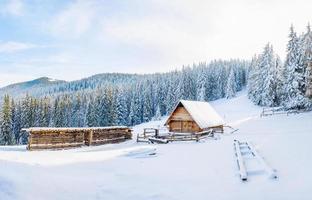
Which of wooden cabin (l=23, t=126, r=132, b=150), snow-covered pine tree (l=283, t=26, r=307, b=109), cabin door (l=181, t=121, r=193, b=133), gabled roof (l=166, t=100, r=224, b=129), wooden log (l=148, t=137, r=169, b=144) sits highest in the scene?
snow-covered pine tree (l=283, t=26, r=307, b=109)

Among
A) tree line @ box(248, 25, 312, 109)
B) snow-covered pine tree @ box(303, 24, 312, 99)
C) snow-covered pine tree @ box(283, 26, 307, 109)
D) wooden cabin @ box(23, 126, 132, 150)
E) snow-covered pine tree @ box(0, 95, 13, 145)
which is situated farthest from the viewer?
snow-covered pine tree @ box(0, 95, 13, 145)

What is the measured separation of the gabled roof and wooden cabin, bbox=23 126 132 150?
9.08 m

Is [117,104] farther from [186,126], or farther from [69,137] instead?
[69,137]

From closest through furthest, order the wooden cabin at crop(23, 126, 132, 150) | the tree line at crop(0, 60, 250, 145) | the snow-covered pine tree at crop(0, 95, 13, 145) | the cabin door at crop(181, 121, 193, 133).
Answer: the wooden cabin at crop(23, 126, 132, 150) → the cabin door at crop(181, 121, 193, 133) → the snow-covered pine tree at crop(0, 95, 13, 145) → the tree line at crop(0, 60, 250, 145)

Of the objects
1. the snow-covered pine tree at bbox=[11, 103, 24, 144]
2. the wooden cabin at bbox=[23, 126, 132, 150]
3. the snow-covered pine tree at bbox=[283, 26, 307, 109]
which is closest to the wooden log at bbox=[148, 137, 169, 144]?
the wooden cabin at bbox=[23, 126, 132, 150]

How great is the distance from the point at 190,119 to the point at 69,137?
17.7 metres

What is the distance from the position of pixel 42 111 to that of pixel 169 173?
3437 inches

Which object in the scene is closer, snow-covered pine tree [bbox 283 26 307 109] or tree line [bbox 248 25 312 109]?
tree line [bbox 248 25 312 109]

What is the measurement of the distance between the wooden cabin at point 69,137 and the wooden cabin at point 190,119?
918cm

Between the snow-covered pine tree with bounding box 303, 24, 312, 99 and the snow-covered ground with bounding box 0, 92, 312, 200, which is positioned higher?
the snow-covered pine tree with bounding box 303, 24, 312, 99

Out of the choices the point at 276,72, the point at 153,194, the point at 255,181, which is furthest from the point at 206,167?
the point at 276,72

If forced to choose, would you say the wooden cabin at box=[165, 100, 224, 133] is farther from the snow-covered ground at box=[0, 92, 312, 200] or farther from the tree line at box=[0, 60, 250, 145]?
the tree line at box=[0, 60, 250, 145]

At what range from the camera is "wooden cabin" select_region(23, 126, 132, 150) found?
2462 cm

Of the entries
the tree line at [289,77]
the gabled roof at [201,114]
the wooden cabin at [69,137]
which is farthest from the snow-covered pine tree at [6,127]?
the tree line at [289,77]
